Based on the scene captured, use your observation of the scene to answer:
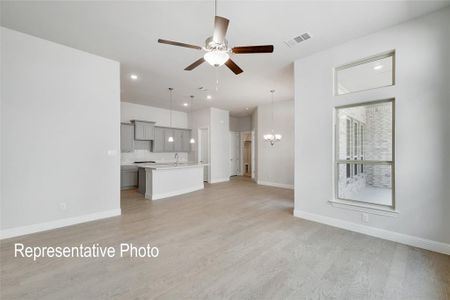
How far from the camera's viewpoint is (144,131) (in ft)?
23.7

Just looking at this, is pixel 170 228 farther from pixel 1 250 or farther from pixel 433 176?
pixel 433 176

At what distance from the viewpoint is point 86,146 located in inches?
139

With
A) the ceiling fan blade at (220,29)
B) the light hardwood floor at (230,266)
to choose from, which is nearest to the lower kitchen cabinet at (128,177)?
the light hardwood floor at (230,266)

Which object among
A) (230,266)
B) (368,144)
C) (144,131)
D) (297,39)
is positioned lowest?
(230,266)

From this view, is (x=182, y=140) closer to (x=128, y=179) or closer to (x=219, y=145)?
(x=219, y=145)

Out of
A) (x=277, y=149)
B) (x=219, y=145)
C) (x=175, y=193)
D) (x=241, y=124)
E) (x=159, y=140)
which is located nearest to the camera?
(x=175, y=193)

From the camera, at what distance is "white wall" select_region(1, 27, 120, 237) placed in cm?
289

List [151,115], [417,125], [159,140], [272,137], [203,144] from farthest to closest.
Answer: [203,144] → [151,115] → [159,140] → [272,137] → [417,125]

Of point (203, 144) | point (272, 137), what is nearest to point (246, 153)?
point (203, 144)

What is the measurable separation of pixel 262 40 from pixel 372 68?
182 cm

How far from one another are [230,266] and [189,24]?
3.21m

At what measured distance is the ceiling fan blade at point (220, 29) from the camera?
71.8 inches

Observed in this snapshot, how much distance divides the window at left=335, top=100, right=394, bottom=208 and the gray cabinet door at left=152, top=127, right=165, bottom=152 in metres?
6.28

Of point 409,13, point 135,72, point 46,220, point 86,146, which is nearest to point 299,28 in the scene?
point 409,13
